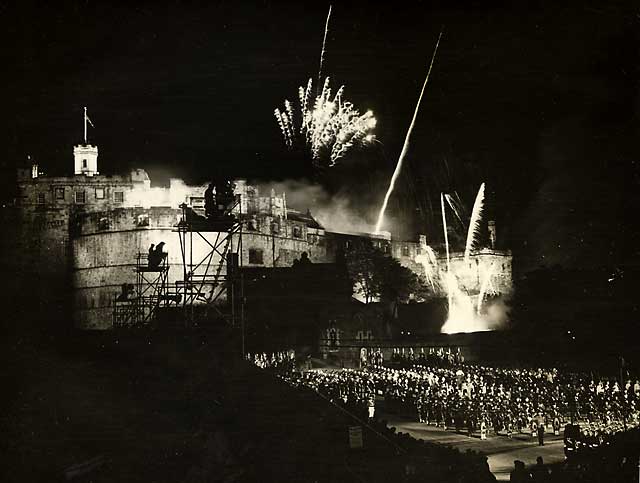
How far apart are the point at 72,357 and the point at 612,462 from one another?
17.9 meters

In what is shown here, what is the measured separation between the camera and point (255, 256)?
52.2 m

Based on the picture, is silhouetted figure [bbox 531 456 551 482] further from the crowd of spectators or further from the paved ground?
the crowd of spectators

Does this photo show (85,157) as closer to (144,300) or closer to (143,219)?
(143,219)

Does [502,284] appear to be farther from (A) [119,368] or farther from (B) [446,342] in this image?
(A) [119,368]

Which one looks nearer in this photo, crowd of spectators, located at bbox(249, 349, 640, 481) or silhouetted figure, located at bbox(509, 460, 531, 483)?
silhouetted figure, located at bbox(509, 460, 531, 483)

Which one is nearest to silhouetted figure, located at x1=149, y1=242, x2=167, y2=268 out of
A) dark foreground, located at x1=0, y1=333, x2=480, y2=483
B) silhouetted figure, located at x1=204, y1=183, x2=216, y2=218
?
silhouetted figure, located at x1=204, y1=183, x2=216, y2=218

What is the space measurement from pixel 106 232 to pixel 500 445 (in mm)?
35032

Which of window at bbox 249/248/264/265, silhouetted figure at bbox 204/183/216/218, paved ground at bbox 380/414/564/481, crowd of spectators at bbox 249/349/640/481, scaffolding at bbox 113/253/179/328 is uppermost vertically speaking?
silhouetted figure at bbox 204/183/216/218

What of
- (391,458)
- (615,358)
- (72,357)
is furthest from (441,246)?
(391,458)

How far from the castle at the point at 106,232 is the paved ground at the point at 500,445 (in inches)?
1079

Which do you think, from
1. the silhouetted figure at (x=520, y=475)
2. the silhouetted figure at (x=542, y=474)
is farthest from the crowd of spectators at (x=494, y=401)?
the silhouetted figure at (x=542, y=474)

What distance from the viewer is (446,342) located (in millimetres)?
44594

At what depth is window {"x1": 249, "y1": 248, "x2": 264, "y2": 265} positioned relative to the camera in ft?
170

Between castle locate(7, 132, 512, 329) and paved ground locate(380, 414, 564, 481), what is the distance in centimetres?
2742
